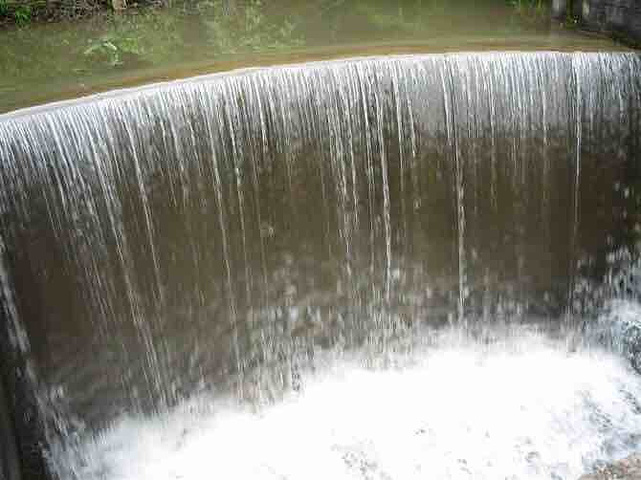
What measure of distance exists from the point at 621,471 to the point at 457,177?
100 inches

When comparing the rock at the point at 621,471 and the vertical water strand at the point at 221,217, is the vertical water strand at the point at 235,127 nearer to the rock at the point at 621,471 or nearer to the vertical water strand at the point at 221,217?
the vertical water strand at the point at 221,217

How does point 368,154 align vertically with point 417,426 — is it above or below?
above

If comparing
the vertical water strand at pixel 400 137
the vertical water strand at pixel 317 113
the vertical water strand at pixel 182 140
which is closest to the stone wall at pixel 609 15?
the vertical water strand at pixel 400 137

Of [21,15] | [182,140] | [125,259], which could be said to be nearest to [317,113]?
[182,140]

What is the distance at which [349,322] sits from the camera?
22.1ft

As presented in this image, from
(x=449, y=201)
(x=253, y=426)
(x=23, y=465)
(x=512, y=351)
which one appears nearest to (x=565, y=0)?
(x=449, y=201)

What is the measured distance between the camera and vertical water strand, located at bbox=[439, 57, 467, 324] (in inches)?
250

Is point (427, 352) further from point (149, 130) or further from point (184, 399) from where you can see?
point (149, 130)

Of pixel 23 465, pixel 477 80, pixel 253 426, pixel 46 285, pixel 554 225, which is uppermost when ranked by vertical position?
pixel 477 80

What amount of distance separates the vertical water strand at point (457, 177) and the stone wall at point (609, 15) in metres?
1.94

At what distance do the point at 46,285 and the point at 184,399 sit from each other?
1.51m

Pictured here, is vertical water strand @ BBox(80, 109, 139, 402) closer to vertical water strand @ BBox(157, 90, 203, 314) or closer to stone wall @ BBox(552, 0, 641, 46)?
vertical water strand @ BBox(157, 90, 203, 314)

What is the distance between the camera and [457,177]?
21.6 feet

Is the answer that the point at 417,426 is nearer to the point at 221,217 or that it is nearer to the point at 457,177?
the point at 457,177
